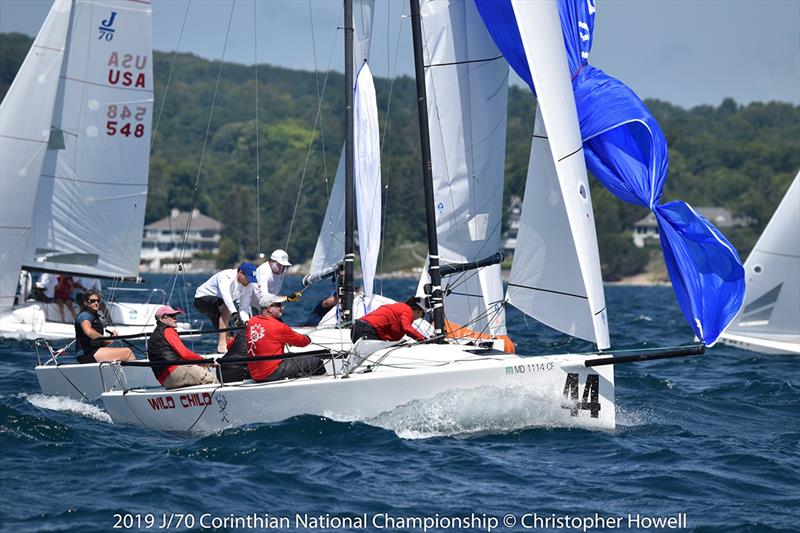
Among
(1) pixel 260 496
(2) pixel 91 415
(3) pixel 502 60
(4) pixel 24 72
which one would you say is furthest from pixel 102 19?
(1) pixel 260 496

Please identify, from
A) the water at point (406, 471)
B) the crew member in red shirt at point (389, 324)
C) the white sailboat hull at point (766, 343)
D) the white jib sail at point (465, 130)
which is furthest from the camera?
the white sailboat hull at point (766, 343)

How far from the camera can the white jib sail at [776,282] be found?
1911cm

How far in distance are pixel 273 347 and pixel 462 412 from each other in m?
1.78

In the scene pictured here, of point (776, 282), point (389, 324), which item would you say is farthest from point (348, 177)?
point (776, 282)

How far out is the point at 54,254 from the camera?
1869 centimetres

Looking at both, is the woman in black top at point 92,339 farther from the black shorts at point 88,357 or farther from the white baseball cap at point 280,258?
the white baseball cap at point 280,258

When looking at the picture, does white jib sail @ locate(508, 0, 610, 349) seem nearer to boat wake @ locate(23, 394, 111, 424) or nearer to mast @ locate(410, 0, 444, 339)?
mast @ locate(410, 0, 444, 339)

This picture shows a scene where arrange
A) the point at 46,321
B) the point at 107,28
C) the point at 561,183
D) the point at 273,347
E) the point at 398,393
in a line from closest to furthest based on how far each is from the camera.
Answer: the point at 398,393 < the point at 561,183 < the point at 273,347 < the point at 46,321 < the point at 107,28

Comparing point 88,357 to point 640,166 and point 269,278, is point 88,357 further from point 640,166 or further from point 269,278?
point 640,166

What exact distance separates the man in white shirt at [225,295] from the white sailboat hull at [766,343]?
8.95m

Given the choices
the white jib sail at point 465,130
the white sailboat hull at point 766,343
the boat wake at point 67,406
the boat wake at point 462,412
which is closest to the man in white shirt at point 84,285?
the boat wake at point 67,406

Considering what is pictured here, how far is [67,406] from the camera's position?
38.2 feet

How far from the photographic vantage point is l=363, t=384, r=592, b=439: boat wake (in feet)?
32.8

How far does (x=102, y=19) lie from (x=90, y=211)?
3.01m
